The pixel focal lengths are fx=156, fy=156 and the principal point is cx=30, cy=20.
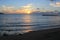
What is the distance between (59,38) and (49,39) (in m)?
0.69

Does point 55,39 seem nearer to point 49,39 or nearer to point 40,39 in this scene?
point 49,39

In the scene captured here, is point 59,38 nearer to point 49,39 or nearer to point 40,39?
point 49,39

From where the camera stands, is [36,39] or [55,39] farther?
[36,39]

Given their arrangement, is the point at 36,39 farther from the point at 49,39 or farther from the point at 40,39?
the point at 49,39

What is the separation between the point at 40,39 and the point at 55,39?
1342 mm

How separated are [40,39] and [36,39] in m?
0.32

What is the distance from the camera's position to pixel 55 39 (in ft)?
35.0

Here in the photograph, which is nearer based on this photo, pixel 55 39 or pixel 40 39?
pixel 55 39

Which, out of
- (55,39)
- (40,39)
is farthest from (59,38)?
(40,39)

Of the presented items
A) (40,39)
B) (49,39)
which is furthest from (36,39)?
(49,39)

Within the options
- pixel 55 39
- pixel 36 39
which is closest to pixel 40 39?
pixel 36 39

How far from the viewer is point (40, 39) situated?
11594 millimetres

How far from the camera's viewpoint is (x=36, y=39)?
11719 mm

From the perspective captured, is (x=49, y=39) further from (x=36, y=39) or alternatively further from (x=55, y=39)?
(x=36, y=39)
